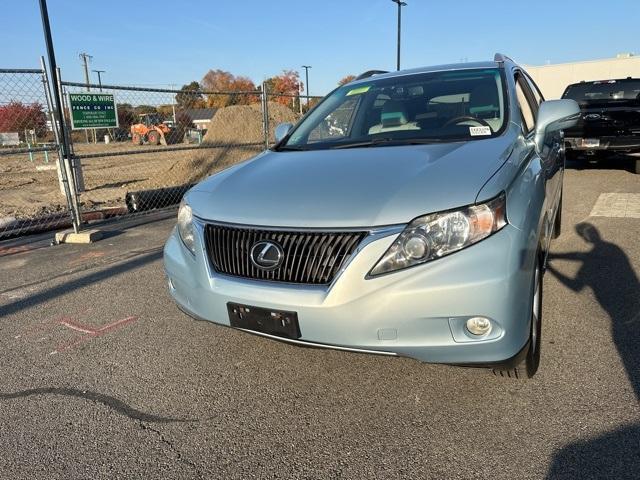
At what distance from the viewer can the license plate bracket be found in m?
2.37

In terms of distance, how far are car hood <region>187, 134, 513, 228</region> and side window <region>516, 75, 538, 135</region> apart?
27.0 inches

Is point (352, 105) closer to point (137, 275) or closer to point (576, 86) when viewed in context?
point (137, 275)

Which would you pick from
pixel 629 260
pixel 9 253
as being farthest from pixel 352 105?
pixel 9 253

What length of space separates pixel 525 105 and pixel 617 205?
4.34m

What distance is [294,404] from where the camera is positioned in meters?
2.68

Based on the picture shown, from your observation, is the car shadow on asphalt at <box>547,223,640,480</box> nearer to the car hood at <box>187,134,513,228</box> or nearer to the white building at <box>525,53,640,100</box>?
the car hood at <box>187,134,513,228</box>

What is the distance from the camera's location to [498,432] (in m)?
2.37

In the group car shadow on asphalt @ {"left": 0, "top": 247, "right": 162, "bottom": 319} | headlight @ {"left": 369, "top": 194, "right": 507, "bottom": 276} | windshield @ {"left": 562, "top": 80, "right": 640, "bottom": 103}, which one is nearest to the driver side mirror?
headlight @ {"left": 369, "top": 194, "right": 507, "bottom": 276}

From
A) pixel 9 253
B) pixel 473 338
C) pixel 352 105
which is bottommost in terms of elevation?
pixel 9 253

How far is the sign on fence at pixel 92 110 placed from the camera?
661cm

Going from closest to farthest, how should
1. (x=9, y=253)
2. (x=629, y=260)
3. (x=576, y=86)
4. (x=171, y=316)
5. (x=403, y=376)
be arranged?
(x=403, y=376), (x=171, y=316), (x=629, y=260), (x=9, y=253), (x=576, y=86)

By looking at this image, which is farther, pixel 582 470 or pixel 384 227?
pixel 384 227

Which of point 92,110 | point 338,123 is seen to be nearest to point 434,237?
point 338,123

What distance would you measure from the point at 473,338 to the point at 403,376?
761 mm
